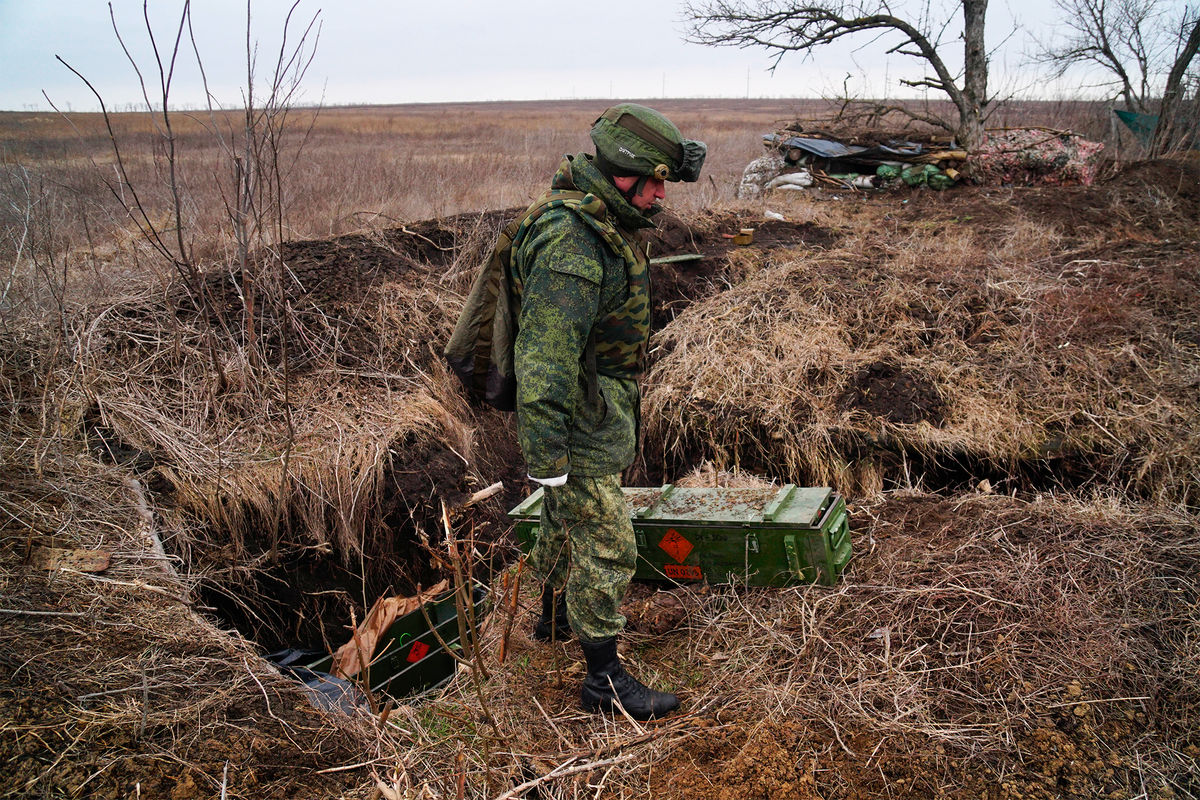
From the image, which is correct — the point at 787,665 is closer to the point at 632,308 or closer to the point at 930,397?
the point at 632,308

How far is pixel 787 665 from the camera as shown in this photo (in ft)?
10.4

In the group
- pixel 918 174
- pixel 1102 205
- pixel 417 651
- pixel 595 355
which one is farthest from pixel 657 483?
pixel 918 174

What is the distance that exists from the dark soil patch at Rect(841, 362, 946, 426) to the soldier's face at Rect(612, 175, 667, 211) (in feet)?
10.1

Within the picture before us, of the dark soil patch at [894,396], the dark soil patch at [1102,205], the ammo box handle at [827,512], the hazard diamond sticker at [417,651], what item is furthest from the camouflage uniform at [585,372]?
the dark soil patch at [1102,205]

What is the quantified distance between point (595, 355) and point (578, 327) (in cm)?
22

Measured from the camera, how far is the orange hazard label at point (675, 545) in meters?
3.59

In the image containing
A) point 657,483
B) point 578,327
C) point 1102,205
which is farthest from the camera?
point 1102,205

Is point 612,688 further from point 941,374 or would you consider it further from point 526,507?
point 941,374

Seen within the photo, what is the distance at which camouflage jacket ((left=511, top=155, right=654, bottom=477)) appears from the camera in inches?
100

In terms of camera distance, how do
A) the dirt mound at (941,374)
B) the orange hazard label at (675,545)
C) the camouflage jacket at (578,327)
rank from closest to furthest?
1. the camouflage jacket at (578,327)
2. the orange hazard label at (675,545)
3. the dirt mound at (941,374)

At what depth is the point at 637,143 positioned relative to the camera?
2691 mm

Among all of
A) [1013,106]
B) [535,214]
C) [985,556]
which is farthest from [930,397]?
[1013,106]

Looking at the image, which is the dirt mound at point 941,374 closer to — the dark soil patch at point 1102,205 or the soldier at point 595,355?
the dark soil patch at point 1102,205

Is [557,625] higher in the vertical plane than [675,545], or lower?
lower
